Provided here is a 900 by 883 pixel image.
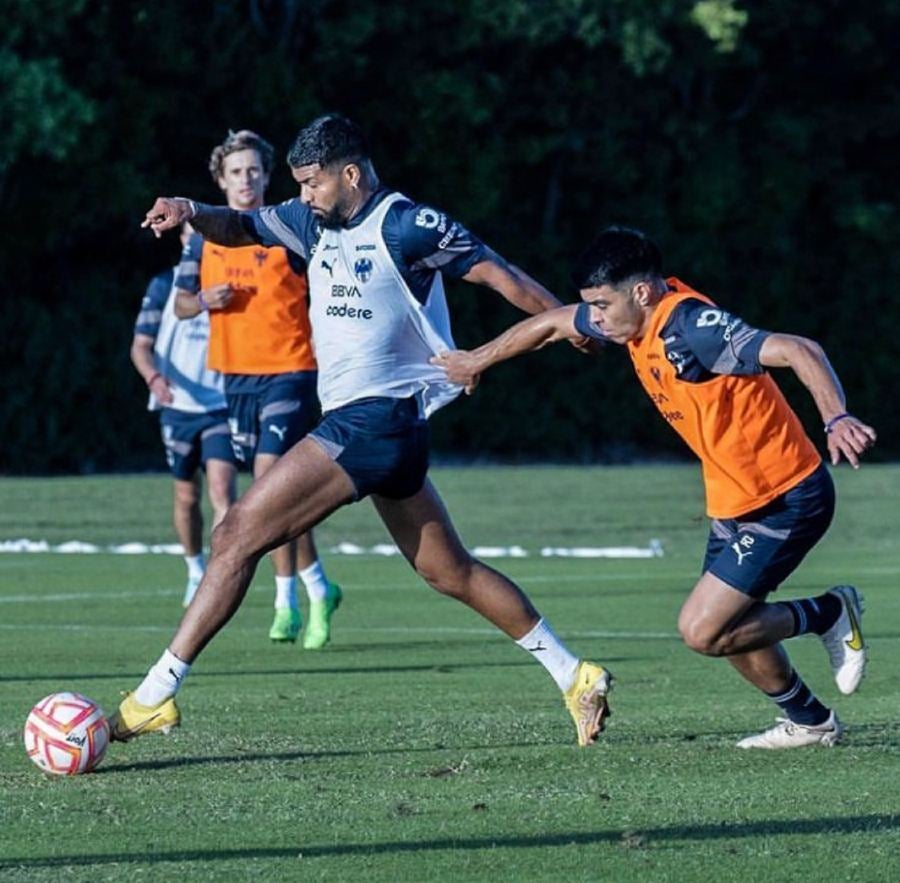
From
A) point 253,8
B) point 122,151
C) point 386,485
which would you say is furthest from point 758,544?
A: point 253,8

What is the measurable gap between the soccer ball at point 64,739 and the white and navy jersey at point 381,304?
1591mm

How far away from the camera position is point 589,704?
8.23 meters

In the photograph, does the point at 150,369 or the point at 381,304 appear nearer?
the point at 381,304

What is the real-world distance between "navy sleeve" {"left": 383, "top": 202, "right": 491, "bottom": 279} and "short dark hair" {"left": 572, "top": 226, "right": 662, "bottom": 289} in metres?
0.46

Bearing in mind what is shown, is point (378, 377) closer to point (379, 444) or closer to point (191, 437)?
point (379, 444)

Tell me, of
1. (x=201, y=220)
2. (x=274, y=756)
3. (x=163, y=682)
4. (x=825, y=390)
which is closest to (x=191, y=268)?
(x=201, y=220)

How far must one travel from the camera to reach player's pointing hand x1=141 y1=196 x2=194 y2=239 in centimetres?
855

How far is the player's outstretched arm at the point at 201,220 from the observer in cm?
857

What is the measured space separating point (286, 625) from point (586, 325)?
4611mm

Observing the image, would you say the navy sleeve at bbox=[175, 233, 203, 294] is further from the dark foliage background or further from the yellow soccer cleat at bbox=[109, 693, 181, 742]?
the dark foliage background

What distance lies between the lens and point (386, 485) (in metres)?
8.42

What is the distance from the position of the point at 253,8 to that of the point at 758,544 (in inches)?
1070

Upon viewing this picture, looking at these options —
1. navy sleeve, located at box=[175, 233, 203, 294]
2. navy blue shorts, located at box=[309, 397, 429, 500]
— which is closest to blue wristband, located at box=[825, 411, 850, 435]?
navy blue shorts, located at box=[309, 397, 429, 500]

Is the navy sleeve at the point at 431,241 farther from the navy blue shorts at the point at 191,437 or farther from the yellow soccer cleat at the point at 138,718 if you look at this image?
the navy blue shorts at the point at 191,437
